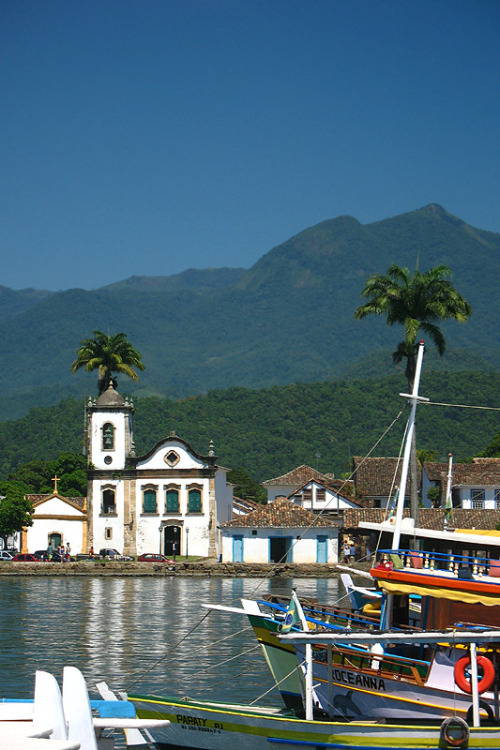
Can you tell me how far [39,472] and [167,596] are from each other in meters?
68.4

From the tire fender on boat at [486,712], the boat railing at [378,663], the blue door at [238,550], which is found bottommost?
the blue door at [238,550]

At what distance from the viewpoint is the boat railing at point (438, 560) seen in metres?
18.8

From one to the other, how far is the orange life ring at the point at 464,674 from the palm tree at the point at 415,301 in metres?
32.4

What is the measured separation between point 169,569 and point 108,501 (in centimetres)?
1278

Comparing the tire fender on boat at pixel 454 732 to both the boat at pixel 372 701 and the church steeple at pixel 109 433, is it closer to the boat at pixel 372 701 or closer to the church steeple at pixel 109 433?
the boat at pixel 372 701

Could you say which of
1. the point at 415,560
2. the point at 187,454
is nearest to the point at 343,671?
the point at 415,560

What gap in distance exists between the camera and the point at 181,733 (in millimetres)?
18406

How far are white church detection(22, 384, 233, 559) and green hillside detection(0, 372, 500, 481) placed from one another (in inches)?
3096

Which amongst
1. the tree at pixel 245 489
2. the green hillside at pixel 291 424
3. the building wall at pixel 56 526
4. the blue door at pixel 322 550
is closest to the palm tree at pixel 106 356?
the building wall at pixel 56 526

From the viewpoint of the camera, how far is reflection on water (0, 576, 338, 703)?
2528 centimetres

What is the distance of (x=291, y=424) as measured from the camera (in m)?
175

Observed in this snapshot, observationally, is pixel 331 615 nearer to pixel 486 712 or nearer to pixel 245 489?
pixel 486 712

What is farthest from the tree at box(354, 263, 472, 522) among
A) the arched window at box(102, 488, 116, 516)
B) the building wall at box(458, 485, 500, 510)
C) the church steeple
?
the arched window at box(102, 488, 116, 516)

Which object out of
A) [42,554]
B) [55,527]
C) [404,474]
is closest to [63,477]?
[55,527]
